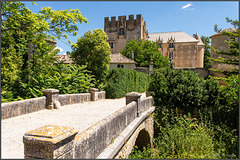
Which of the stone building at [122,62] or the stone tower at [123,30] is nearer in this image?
the stone building at [122,62]

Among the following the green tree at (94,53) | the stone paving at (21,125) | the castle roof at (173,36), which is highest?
the castle roof at (173,36)

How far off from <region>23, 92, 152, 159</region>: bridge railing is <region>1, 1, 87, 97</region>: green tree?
743 cm

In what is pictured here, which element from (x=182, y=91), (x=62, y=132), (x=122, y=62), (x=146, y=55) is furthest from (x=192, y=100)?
(x=146, y=55)

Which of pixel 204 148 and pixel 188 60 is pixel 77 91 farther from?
pixel 188 60

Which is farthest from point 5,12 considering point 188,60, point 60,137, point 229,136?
point 188,60

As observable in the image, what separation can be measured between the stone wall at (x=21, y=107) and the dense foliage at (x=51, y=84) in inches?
55.7

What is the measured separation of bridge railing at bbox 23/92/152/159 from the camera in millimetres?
2287

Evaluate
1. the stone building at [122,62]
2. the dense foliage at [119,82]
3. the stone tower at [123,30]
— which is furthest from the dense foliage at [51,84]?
the stone tower at [123,30]

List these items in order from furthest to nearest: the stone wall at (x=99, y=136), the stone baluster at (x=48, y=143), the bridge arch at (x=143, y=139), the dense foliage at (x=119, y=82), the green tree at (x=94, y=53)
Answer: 1. the dense foliage at (x=119, y=82)
2. the green tree at (x=94, y=53)
3. the bridge arch at (x=143, y=139)
4. the stone wall at (x=99, y=136)
5. the stone baluster at (x=48, y=143)

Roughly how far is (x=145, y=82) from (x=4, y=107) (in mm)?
19143

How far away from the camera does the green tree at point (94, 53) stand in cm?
1498

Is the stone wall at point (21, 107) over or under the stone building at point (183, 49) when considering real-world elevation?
under

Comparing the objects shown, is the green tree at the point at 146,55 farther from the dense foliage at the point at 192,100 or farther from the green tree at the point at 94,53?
the dense foliage at the point at 192,100

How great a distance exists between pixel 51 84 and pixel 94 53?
5.73 meters
